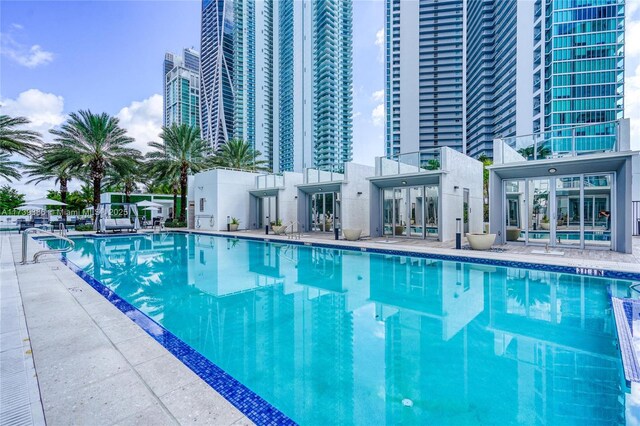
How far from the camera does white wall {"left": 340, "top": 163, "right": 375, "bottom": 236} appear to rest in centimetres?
1609

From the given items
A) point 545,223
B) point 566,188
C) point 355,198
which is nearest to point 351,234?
point 355,198

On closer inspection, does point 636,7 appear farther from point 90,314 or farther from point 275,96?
point 90,314

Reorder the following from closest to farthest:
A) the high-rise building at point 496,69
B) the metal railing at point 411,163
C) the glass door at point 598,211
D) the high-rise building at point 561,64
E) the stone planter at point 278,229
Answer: the glass door at point 598,211
the metal railing at point 411,163
the stone planter at point 278,229
the high-rise building at point 561,64
the high-rise building at point 496,69

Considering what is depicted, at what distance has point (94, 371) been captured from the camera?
109 inches

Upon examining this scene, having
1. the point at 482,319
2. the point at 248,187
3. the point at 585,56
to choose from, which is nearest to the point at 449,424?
the point at 482,319

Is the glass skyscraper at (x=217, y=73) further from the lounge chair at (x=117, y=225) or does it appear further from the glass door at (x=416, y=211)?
the glass door at (x=416, y=211)

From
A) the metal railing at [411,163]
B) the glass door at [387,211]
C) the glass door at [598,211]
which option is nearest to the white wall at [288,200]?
the glass door at [387,211]

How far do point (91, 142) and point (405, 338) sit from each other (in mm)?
23086

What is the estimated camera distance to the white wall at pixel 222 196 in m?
21.0

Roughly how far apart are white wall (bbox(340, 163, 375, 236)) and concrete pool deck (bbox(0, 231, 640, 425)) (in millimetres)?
12142

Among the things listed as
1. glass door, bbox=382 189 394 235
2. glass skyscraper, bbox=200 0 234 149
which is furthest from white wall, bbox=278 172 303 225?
glass skyscraper, bbox=200 0 234 149

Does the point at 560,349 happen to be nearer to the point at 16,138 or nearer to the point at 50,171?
the point at 16,138

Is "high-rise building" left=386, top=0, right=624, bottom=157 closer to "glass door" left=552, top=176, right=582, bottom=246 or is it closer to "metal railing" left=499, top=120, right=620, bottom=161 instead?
"glass door" left=552, top=176, right=582, bottom=246

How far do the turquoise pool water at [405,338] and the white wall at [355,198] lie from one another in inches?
303
